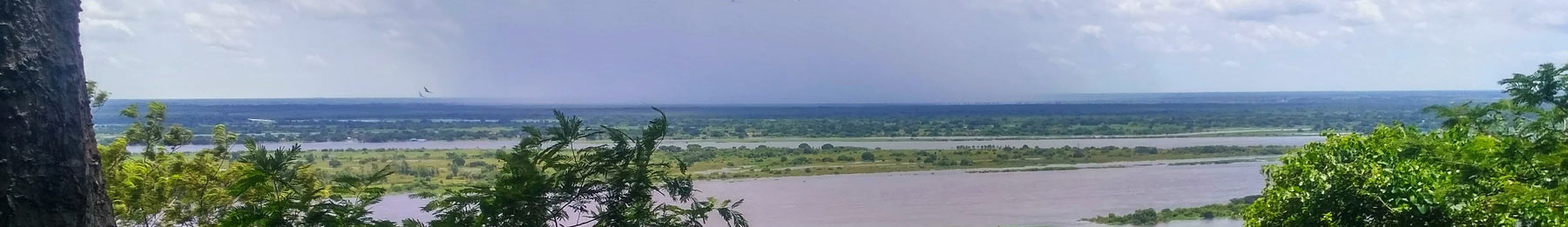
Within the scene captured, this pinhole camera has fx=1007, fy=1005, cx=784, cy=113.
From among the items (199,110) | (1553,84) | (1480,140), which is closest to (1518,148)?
(1480,140)

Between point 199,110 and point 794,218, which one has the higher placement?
point 199,110

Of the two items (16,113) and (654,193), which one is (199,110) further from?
(16,113)

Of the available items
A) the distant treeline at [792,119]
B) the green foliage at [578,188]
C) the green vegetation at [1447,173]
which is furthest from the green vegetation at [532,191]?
the green vegetation at [1447,173]

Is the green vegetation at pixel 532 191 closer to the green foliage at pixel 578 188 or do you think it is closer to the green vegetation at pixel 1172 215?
the green foliage at pixel 578 188

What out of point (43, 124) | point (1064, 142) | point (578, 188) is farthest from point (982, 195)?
point (43, 124)

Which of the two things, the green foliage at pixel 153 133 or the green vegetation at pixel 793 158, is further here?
the green vegetation at pixel 793 158

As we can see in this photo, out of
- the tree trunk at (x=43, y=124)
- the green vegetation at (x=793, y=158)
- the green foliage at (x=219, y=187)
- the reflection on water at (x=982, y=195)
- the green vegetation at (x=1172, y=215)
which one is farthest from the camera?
the green vegetation at (x=1172, y=215)

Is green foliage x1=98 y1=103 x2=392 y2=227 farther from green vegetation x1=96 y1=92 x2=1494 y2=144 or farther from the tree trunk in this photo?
the tree trunk

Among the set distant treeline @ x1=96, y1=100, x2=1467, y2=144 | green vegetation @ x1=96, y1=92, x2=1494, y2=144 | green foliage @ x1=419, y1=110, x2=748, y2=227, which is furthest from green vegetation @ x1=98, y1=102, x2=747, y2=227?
green vegetation @ x1=96, y1=92, x2=1494, y2=144

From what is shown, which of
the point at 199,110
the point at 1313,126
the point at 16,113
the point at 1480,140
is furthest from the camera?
the point at 1313,126
